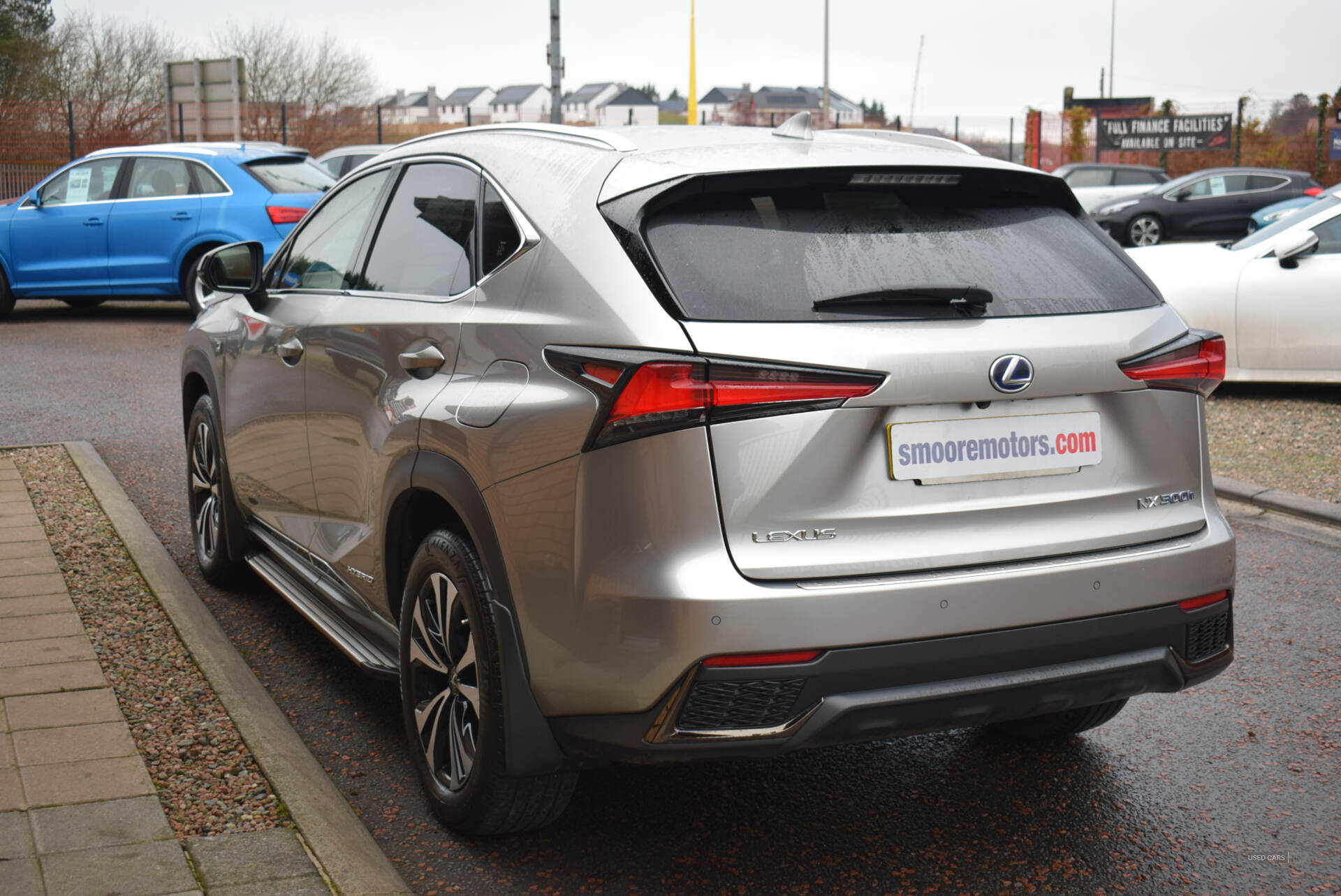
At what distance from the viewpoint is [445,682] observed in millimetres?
3332

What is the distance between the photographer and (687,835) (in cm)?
334

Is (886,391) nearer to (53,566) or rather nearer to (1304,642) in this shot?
(1304,642)

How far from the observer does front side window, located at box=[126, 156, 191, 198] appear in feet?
46.5

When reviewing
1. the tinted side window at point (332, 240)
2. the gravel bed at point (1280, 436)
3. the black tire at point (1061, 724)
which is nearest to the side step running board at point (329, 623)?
the tinted side window at point (332, 240)

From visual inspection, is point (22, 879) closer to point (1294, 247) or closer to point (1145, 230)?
point (1294, 247)

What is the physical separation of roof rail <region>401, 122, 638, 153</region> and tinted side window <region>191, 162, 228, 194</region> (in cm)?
1091

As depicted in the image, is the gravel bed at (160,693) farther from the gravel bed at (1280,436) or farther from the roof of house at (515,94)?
the roof of house at (515,94)

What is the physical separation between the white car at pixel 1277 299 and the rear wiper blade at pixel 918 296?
7.37 metres

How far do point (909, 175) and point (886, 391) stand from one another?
0.62 m

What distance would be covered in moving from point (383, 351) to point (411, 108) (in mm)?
48585

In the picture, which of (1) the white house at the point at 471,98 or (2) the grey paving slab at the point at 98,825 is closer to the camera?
(2) the grey paving slab at the point at 98,825

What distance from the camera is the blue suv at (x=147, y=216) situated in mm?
13930

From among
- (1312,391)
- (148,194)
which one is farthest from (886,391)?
(148,194)

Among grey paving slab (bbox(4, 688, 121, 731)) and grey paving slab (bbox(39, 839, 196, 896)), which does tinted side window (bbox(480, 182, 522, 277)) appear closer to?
grey paving slab (bbox(39, 839, 196, 896))
